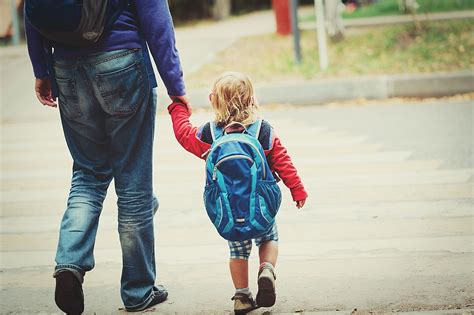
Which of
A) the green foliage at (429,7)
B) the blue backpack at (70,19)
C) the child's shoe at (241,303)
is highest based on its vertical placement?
the blue backpack at (70,19)

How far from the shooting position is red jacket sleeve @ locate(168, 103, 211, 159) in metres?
3.94

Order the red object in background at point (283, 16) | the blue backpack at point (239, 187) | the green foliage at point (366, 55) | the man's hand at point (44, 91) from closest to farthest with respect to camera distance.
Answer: the blue backpack at point (239, 187) → the man's hand at point (44, 91) → the green foliage at point (366, 55) → the red object in background at point (283, 16)

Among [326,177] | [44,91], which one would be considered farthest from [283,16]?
[44,91]

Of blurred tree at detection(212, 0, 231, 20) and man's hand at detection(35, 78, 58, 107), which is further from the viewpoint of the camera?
blurred tree at detection(212, 0, 231, 20)

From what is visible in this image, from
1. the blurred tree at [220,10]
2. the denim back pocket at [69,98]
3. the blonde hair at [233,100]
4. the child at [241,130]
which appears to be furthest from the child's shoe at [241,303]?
the blurred tree at [220,10]

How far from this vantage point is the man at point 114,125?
3.80 metres

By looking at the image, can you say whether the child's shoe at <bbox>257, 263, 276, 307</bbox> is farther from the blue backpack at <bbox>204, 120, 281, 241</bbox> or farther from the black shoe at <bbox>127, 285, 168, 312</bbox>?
the black shoe at <bbox>127, 285, 168, 312</bbox>

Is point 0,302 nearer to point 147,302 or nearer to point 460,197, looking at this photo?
point 147,302

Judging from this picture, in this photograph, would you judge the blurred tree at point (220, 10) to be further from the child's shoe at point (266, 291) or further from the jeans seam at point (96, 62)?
the child's shoe at point (266, 291)

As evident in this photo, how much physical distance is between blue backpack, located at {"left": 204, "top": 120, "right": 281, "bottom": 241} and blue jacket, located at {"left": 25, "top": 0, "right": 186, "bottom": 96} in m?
0.40

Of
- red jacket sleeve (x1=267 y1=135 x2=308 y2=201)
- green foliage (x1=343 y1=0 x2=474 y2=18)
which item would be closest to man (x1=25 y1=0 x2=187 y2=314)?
red jacket sleeve (x1=267 y1=135 x2=308 y2=201)

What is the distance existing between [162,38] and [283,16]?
11419mm

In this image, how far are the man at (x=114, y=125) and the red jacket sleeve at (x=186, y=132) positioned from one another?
8 cm

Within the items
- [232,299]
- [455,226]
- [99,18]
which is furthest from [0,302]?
[455,226]
